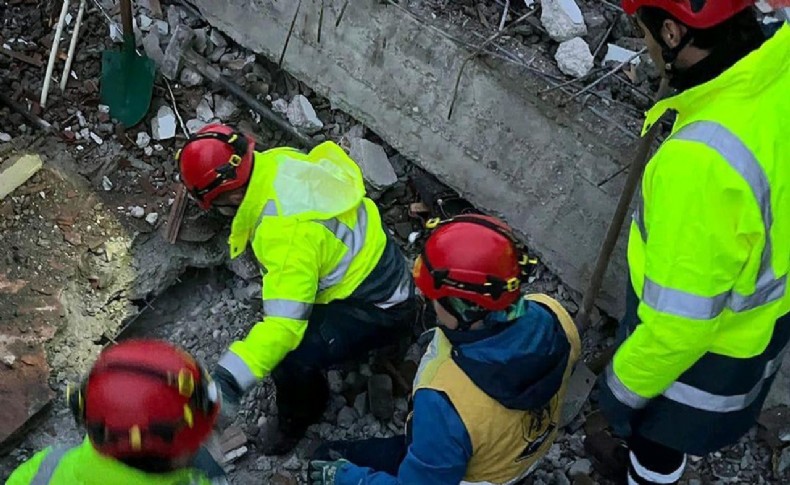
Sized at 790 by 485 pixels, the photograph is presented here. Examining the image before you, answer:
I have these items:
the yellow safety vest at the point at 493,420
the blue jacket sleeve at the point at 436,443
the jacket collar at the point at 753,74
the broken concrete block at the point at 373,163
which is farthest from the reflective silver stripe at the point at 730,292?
the broken concrete block at the point at 373,163

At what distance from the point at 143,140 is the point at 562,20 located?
2698 millimetres

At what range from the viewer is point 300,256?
4.00m

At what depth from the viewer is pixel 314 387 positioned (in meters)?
4.79

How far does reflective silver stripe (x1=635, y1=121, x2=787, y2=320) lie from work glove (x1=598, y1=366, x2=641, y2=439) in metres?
0.60

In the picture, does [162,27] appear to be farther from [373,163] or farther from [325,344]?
[325,344]

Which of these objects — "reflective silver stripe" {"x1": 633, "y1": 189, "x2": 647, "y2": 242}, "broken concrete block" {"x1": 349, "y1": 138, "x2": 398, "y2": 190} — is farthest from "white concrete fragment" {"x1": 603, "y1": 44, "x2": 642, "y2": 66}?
"reflective silver stripe" {"x1": 633, "y1": 189, "x2": 647, "y2": 242}

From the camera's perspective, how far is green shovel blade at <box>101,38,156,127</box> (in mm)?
6035

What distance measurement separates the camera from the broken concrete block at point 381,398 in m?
5.01

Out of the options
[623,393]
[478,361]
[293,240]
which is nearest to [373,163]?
[293,240]

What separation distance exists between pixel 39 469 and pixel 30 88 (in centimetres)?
386

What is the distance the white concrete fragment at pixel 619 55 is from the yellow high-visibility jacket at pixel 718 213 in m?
2.22

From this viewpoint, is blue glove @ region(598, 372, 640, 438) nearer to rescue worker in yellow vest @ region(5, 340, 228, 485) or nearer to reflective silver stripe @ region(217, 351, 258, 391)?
reflective silver stripe @ region(217, 351, 258, 391)

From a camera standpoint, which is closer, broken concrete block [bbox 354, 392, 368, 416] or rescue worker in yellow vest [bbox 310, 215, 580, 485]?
rescue worker in yellow vest [bbox 310, 215, 580, 485]

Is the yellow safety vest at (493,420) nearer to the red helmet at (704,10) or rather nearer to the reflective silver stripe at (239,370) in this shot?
the reflective silver stripe at (239,370)
